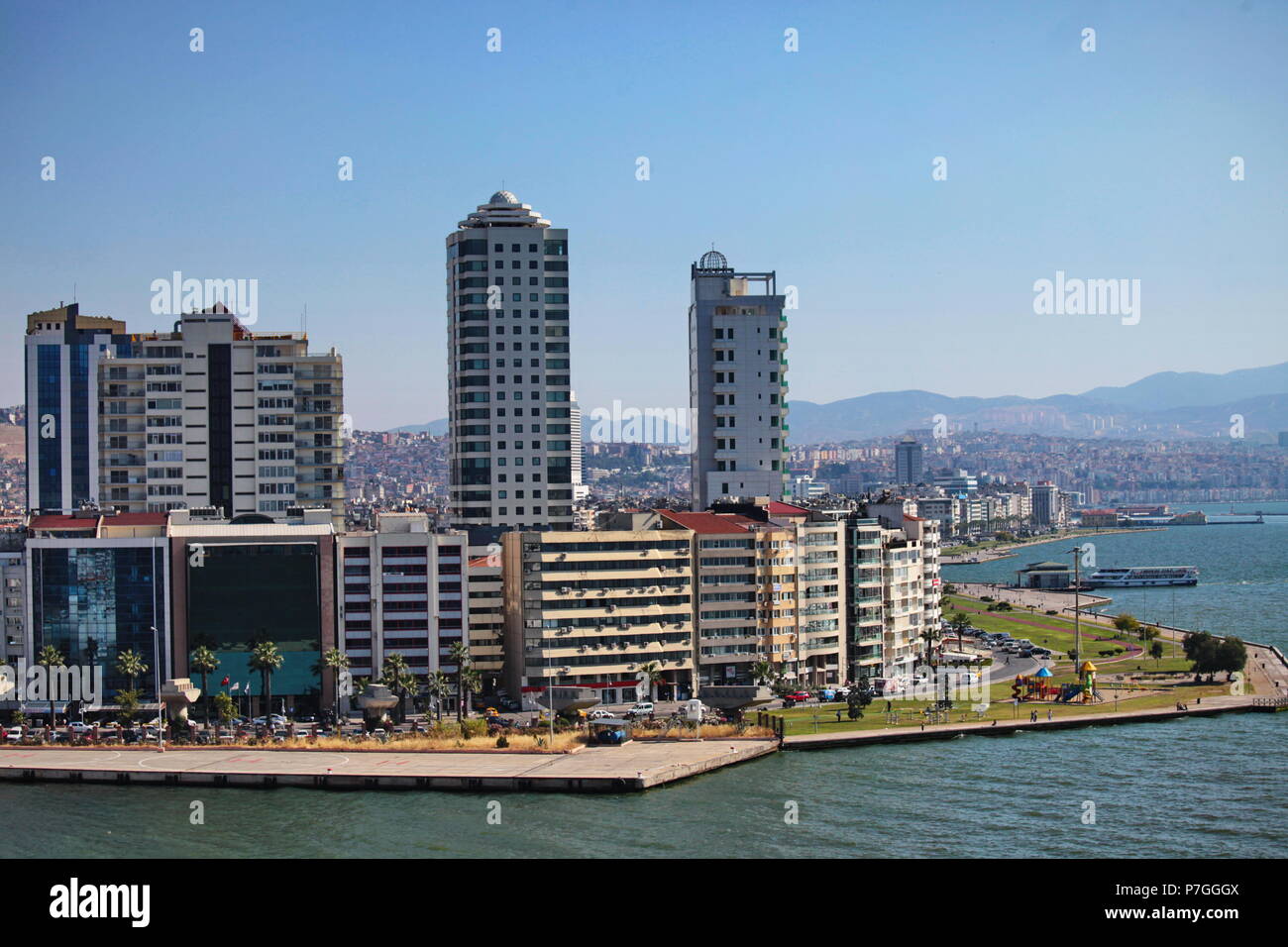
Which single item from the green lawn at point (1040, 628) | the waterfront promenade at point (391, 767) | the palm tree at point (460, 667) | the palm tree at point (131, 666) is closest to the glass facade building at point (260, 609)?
the palm tree at point (131, 666)

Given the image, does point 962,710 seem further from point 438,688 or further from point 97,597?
point 97,597

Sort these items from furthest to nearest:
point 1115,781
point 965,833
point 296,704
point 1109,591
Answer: point 1109,591, point 296,704, point 1115,781, point 965,833

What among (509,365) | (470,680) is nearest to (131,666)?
(470,680)

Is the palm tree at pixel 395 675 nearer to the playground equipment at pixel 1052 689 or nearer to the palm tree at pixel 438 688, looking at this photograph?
the palm tree at pixel 438 688

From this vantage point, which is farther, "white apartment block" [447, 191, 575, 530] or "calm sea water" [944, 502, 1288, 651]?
"calm sea water" [944, 502, 1288, 651]

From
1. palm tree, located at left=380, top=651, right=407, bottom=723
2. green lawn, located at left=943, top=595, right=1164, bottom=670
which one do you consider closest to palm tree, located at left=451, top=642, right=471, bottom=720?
palm tree, located at left=380, top=651, right=407, bottom=723

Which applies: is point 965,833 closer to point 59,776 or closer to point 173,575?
point 59,776

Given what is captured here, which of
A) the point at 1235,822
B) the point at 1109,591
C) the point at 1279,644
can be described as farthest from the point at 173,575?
the point at 1109,591

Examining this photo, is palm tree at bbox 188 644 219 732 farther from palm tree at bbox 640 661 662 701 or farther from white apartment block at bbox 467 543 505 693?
palm tree at bbox 640 661 662 701
